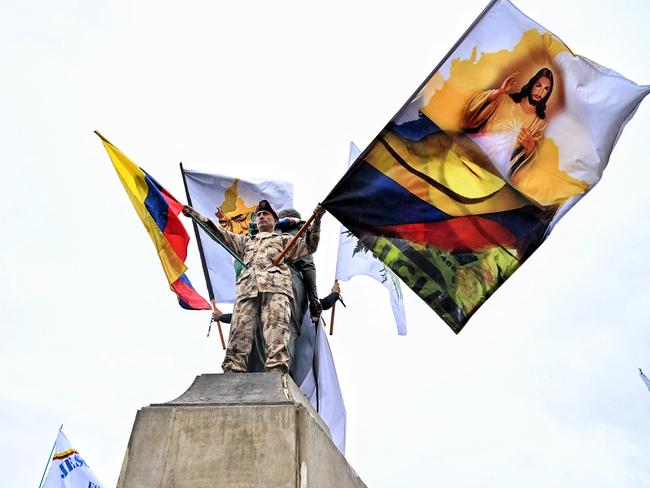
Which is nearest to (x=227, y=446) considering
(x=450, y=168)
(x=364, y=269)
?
(x=450, y=168)

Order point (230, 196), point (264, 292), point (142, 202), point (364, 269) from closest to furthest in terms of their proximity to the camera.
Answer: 1. point (264, 292)
2. point (142, 202)
3. point (364, 269)
4. point (230, 196)

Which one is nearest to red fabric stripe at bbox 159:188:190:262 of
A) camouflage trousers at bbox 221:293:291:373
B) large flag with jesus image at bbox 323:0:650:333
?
camouflage trousers at bbox 221:293:291:373

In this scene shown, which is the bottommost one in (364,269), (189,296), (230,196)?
(189,296)

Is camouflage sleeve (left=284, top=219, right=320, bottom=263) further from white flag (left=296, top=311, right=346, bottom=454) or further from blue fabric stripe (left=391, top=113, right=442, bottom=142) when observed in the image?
white flag (left=296, top=311, right=346, bottom=454)

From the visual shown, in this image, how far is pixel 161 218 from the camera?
807cm

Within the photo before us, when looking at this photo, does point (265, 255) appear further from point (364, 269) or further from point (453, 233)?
point (364, 269)

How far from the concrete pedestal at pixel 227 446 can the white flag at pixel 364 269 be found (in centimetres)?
592

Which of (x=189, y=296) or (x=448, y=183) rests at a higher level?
(x=189, y=296)

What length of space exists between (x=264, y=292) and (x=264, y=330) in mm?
408

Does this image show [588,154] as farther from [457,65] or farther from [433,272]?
[433,272]

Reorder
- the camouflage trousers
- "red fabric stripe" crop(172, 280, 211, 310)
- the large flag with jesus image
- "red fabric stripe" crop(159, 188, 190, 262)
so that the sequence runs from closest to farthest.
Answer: the camouflage trousers, the large flag with jesus image, "red fabric stripe" crop(159, 188, 190, 262), "red fabric stripe" crop(172, 280, 211, 310)

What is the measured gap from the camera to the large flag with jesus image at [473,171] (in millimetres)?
6363

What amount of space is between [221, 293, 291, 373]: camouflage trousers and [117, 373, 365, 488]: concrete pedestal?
993 millimetres

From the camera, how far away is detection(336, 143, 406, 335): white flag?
10.3 m
